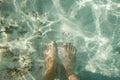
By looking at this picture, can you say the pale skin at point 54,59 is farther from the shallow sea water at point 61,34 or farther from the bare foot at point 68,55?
the shallow sea water at point 61,34

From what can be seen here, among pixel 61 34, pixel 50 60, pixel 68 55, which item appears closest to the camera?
→ pixel 50 60

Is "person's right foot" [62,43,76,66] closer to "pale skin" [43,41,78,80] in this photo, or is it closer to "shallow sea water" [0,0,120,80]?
"pale skin" [43,41,78,80]

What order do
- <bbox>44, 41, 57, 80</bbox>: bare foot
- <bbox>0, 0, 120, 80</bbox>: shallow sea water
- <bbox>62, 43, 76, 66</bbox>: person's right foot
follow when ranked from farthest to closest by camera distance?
<bbox>62, 43, 76, 66</bbox>: person's right foot < <bbox>0, 0, 120, 80</bbox>: shallow sea water < <bbox>44, 41, 57, 80</bbox>: bare foot

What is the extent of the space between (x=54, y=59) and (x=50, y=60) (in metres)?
0.13

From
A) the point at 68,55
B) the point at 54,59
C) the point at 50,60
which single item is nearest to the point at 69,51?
the point at 68,55

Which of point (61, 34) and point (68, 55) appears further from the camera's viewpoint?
point (61, 34)

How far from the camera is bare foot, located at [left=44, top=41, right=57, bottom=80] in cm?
594

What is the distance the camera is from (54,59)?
247 inches

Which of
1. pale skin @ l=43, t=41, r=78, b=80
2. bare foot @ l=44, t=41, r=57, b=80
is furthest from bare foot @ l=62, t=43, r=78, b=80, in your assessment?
bare foot @ l=44, t=41, r=57, b=80

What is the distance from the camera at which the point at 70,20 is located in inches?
271

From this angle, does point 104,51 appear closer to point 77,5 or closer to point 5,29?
point 77,5

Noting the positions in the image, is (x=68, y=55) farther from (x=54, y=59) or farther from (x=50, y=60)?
(x=50, y=60)

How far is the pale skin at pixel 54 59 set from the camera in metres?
5.95

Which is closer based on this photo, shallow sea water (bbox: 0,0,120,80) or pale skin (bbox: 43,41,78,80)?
pale skin (bbox: 43,41,78,80)
